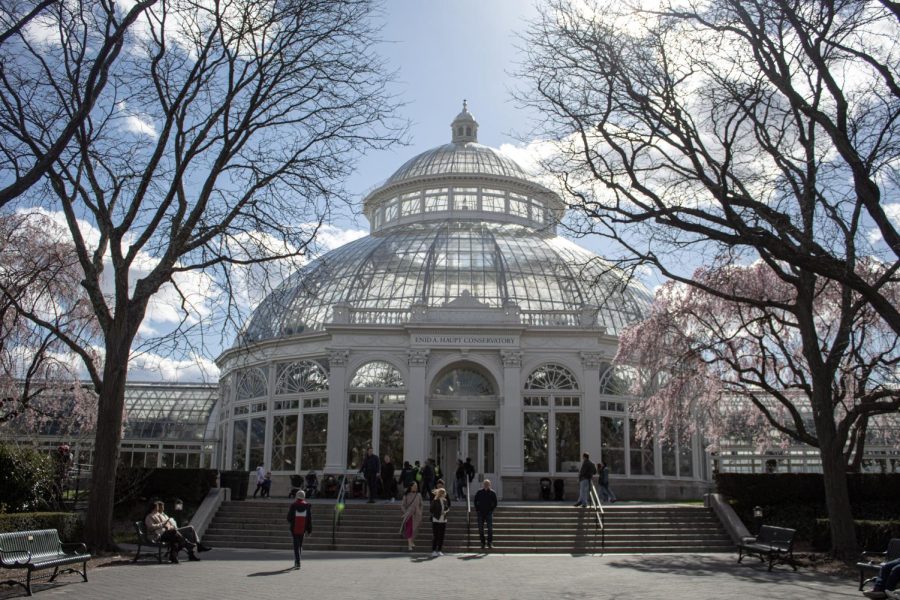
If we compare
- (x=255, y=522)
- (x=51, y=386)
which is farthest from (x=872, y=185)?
(x=51, y=386)

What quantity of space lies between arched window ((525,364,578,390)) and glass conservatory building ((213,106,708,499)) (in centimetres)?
5

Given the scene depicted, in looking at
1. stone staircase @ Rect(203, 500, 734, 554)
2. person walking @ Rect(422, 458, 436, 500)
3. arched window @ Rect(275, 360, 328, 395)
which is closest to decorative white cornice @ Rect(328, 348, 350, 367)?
arched window @ Rect(275, 360, 328, 395)

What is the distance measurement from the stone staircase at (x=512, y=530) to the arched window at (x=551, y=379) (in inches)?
351

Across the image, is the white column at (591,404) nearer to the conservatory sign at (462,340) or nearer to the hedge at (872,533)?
the conservatory sign at (462,340)

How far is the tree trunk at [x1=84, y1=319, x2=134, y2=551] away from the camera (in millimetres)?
16625

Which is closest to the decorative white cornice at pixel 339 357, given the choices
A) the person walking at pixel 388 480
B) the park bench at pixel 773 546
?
the person walking at pixel 388 480

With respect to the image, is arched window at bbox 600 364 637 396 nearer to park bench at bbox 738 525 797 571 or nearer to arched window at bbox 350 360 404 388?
arched window at bbox 350 360 404 388

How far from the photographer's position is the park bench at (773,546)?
54.3ft

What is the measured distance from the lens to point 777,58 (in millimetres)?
15820

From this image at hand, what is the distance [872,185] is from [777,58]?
307 centimetres

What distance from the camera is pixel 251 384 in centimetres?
3544

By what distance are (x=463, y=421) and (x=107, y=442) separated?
17338 mm

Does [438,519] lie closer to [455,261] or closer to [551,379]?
[551,379]

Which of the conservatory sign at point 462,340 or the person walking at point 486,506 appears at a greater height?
the conservatory sign at point 462,340
